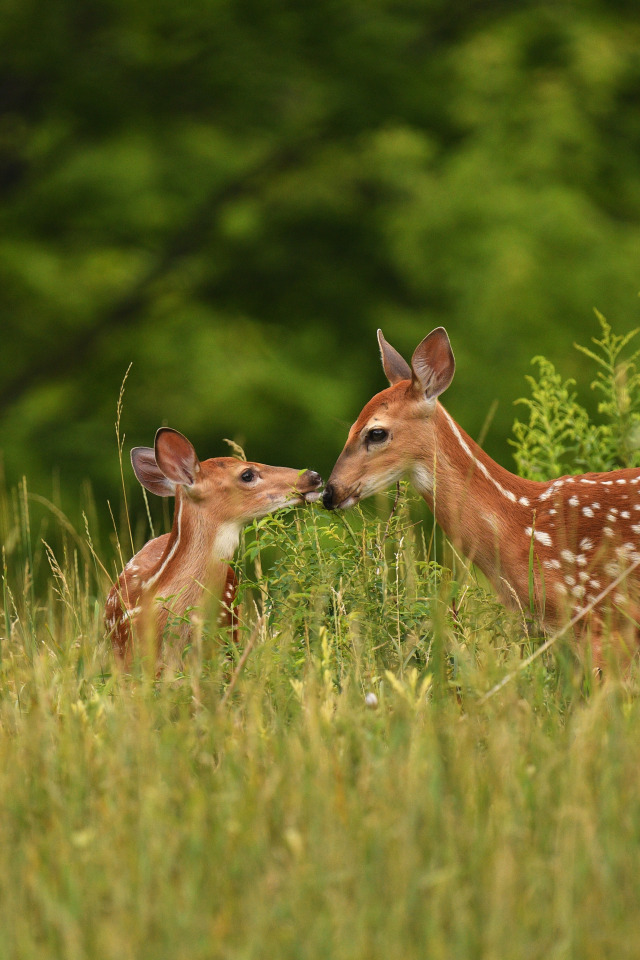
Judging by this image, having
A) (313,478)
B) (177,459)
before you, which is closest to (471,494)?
(313,478)

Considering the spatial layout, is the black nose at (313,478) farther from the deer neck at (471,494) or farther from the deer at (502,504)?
the deer neck at (471,494)

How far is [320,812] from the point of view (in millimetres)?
2689

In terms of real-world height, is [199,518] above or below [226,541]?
above

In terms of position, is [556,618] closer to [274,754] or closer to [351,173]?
[274,754]

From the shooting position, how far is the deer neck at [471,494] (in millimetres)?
4566

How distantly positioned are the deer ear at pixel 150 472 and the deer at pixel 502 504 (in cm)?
102

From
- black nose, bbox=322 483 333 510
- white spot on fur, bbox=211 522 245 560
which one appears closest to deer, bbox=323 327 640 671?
black nose, bbox=322 483 333 510

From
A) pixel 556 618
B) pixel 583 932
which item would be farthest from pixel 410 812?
pixel 556 618

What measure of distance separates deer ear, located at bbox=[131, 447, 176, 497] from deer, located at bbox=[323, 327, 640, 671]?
1.02 meters

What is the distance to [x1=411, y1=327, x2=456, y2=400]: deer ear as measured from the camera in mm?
4652

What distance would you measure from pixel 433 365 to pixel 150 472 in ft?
4.56

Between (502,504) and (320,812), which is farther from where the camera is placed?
(502,504)

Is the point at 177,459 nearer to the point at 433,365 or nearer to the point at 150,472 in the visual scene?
the point at 150,472

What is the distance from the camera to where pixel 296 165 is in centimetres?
918
